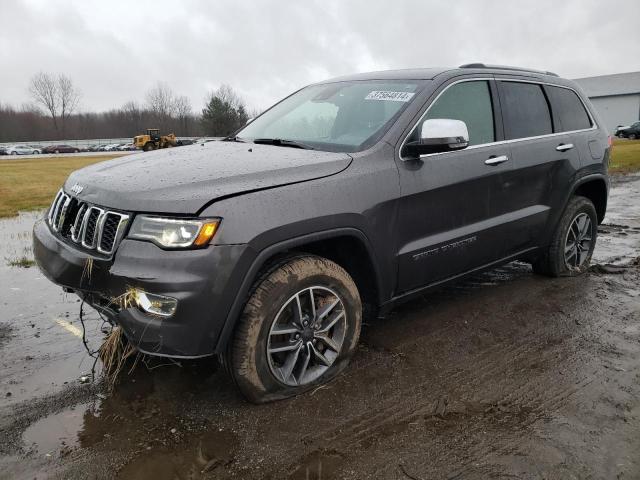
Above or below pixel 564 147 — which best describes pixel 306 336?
below

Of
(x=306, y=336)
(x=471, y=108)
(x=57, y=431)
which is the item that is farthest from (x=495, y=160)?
(x=57, y=431)

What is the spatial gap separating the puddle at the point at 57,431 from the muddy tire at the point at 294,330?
0.83 meters

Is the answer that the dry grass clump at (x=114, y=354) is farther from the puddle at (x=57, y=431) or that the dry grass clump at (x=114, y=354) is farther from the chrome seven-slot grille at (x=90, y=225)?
the chrome seven-slot grille at (x=90, y=225)

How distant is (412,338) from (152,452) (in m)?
1.96

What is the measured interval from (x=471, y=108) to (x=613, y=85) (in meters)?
84.1

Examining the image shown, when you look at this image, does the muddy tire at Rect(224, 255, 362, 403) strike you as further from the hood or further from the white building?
the white building

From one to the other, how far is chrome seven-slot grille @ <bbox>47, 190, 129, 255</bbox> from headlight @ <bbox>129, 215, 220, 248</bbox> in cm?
18

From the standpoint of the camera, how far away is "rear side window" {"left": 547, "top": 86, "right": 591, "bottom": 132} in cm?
466

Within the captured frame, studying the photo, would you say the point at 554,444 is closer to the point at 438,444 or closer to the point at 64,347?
the point at 438,444

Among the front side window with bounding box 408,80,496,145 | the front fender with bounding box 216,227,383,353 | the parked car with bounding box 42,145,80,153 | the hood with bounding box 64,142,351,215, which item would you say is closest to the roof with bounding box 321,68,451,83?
the front side window with bounding box 408,80,496,145

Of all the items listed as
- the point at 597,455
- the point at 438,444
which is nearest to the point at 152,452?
the point at 438,444

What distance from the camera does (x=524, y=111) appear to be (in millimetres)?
4293

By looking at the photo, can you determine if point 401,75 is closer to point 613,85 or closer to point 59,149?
point 59,149

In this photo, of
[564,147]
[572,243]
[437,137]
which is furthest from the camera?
[572,243]
